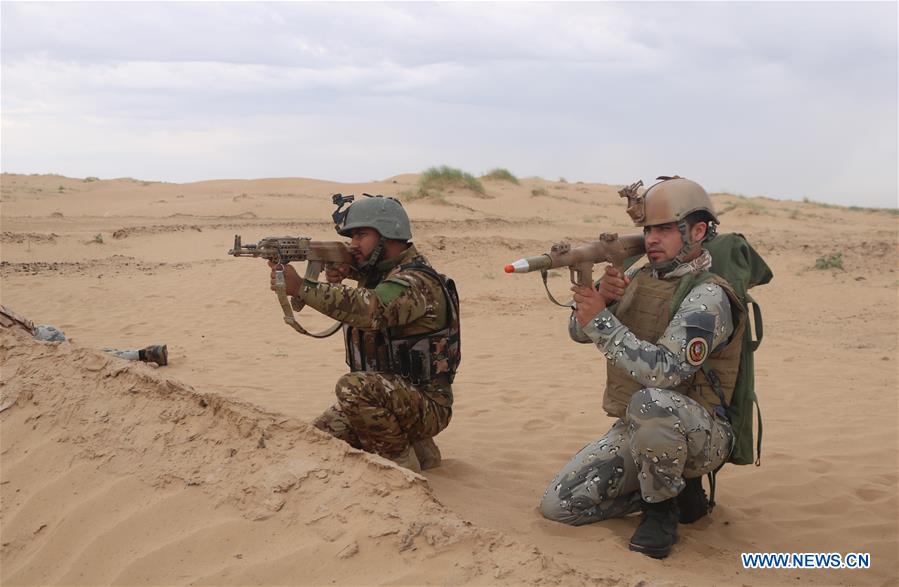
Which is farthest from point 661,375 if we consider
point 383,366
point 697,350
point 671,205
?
point 383,366

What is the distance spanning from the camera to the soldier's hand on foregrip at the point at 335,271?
4305 mm

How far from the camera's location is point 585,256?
3637 mm

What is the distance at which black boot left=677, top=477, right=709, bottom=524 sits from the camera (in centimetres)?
395

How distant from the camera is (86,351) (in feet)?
13.5

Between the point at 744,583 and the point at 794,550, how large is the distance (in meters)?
0.73

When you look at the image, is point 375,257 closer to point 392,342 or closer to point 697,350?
point 392,342

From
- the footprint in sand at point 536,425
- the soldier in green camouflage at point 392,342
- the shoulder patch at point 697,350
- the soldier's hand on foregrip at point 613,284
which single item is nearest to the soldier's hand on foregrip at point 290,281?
the soldier in green camouflage at point 392,342

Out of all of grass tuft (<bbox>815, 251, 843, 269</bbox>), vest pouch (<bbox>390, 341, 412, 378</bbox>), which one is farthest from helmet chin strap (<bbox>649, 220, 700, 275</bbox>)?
grass tuft (<bbox>815, 251, 843, 269</bbox>)

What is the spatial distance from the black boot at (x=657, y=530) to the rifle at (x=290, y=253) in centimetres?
183

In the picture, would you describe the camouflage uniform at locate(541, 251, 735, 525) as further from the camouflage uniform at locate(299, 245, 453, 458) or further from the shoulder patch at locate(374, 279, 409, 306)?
the shoulder patch at locate(374, 279, 409, 306)

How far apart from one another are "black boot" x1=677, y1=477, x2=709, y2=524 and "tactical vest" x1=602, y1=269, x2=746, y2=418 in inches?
17.9

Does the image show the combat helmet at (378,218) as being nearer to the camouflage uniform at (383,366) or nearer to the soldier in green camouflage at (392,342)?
the soldier in green camouflage at (392,342)

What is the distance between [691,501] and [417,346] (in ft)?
5.19

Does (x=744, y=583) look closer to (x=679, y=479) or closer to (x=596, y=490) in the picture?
(x=679, y=479)
